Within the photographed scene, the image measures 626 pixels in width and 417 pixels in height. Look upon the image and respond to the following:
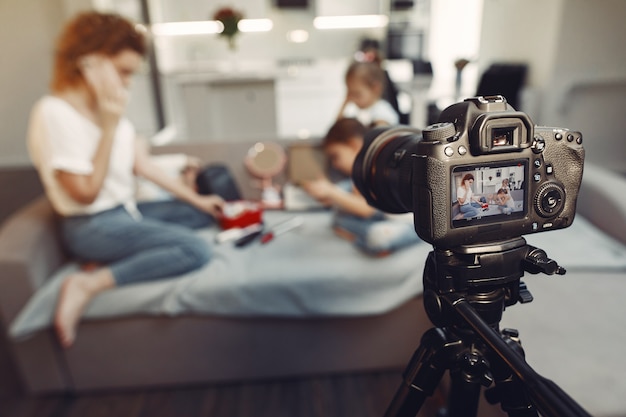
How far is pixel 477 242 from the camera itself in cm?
40

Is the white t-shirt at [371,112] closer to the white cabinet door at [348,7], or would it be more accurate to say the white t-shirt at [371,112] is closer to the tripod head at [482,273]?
the tripod head at [482,273]

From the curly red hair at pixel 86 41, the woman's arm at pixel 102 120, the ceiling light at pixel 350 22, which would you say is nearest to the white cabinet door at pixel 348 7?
the ceiling light at pixel 350 22

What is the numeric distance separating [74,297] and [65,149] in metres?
0.35

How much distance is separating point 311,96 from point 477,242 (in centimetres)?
385

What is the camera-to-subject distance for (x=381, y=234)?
3.75 ft

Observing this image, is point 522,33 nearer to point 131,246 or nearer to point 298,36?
point 131,246

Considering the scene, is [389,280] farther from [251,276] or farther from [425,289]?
[425,289]

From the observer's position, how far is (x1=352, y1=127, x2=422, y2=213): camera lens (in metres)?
0.46

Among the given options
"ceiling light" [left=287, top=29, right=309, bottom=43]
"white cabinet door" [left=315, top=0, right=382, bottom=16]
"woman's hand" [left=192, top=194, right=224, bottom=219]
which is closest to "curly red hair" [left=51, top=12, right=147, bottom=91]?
"woman's hand" [left=192, top=194, right=224, bottom=219]

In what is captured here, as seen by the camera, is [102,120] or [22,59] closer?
[102,120]

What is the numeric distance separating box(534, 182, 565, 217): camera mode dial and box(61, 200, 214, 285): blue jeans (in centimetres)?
91

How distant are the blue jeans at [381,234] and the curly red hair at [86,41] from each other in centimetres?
76

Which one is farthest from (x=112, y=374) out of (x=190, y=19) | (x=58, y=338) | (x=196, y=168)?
(x=190, y=19)

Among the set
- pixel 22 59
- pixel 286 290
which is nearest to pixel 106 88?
pixel 286 290
